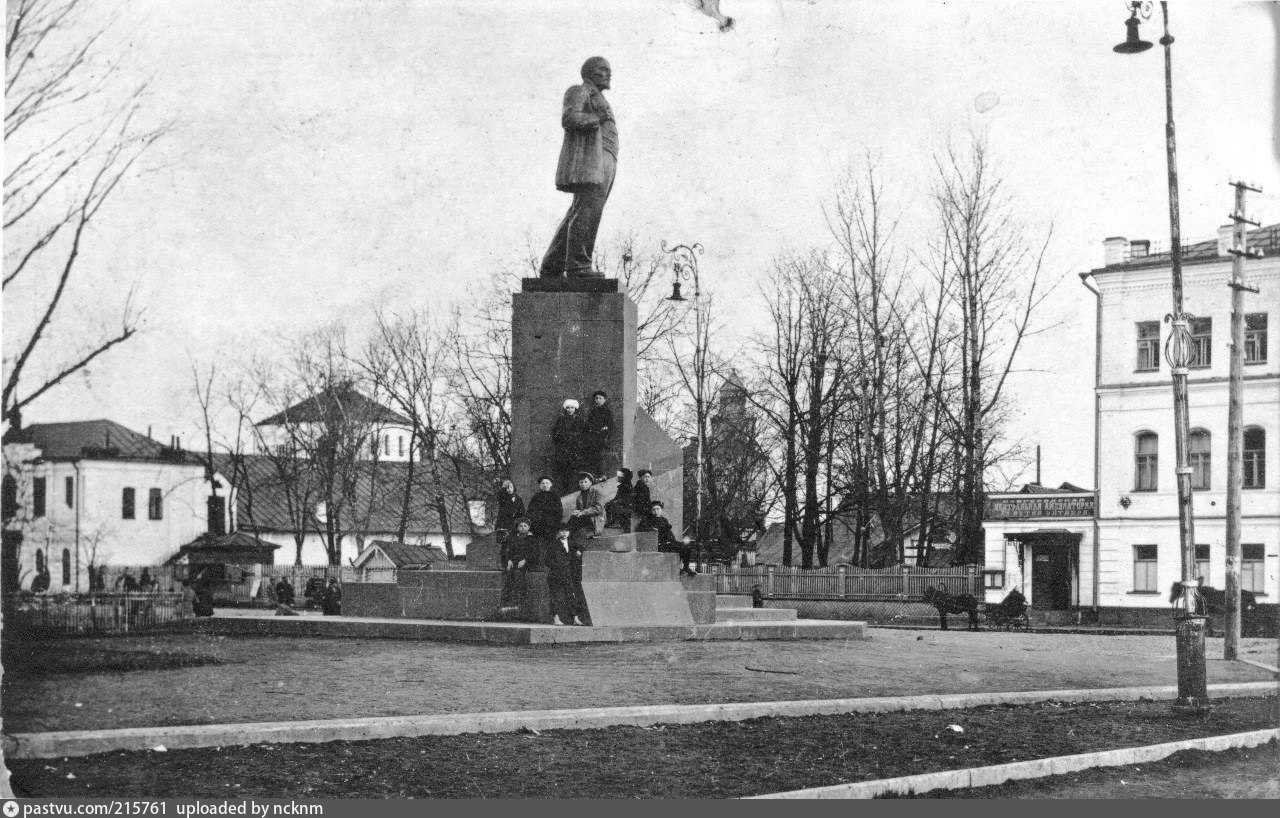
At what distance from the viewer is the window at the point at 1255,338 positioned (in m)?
27.8

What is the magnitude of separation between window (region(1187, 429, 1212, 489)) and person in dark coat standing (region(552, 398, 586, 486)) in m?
18.7

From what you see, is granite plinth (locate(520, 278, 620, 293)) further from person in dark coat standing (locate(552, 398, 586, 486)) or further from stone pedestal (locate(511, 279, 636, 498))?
person in dark coat standing (locate(552, 398, 586, 486))

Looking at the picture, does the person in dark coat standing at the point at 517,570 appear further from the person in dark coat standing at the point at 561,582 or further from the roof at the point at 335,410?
the roof at the point at 335,410

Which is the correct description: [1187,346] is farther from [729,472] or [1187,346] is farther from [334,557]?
[334,557]

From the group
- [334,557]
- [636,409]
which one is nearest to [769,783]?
[636,409]

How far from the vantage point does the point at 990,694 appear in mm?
12242

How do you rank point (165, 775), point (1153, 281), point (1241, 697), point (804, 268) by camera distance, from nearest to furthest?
point (165, 775)
point (1241, 697)
point (1153, 281)
point (804, 268)

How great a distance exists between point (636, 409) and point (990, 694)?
7.84m

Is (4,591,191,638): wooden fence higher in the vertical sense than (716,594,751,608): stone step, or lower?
higher

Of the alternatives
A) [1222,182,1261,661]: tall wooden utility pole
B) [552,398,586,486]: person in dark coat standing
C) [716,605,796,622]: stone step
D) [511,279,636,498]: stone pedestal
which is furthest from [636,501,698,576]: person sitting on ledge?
[1222,182,1261,661]: tall wooden utility pole

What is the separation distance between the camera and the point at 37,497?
10641mm

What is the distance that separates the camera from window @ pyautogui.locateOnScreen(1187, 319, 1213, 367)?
3098 centimetres

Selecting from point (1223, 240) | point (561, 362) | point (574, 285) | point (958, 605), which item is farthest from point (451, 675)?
point (1223, 240)

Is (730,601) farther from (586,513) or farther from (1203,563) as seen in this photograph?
(1203,563)
